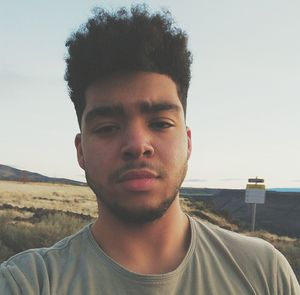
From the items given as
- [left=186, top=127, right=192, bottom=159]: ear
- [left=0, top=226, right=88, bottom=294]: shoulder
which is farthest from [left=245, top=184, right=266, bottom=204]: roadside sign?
[left=0, top=226, right=88, bottom=294]: shoulder

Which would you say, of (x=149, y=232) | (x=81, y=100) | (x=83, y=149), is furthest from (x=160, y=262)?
(x=81, y=100)

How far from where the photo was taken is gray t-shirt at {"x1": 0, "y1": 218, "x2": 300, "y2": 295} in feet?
6.04

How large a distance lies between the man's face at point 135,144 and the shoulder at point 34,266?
9.7 inches

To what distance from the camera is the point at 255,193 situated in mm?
19234

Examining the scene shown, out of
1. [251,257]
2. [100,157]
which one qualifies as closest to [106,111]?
[100,157]

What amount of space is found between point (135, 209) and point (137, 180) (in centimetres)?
12

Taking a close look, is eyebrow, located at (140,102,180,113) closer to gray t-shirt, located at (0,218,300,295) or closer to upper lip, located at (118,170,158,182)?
upper lip, located at (118,170,158,182)

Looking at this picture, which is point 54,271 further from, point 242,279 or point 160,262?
point 242,279

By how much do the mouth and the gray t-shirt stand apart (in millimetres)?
276

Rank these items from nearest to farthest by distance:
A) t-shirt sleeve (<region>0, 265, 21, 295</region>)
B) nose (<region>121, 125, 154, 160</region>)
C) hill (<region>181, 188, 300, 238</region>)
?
1. t-shirt sleeve (<region>0, 265, 21, 295</region>)
2. nose (<region>121, 125, 154, 160</region>)
3. hill (<region>181, 188, 300, 238</region>)

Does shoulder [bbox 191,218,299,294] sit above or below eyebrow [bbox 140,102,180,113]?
below

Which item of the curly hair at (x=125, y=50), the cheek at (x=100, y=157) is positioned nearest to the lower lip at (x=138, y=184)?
the cheek at (x=100, y=157)

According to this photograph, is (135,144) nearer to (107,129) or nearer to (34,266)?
(107,129)

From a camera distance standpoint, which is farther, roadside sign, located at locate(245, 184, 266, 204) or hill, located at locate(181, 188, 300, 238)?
hill, located at locate(181, 188, 300, 238)
